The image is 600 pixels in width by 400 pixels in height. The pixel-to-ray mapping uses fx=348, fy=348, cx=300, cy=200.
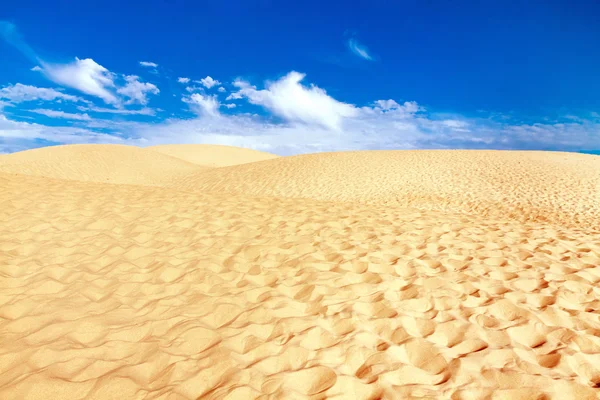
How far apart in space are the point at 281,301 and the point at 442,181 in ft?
59.6

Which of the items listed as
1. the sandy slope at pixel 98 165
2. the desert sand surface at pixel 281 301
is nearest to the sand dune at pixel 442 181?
the sandy slope at pixel 98 165

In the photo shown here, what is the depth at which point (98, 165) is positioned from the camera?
1073 inches

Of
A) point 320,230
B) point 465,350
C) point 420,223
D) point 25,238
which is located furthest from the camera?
point 420,223

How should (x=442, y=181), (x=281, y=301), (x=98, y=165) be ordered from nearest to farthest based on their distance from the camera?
(x=281, y=301) → (x=442, y=181) → (x=98, y=165)

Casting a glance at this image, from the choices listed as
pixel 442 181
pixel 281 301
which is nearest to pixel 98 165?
pixel 442 181

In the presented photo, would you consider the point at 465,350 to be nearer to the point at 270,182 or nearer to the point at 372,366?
the point at 372,366

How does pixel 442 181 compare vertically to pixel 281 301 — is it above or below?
above

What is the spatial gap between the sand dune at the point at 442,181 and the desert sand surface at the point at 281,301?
26.3ft

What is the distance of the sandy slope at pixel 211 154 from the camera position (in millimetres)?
57188

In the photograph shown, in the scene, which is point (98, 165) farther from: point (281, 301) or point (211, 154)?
point (211, 154)

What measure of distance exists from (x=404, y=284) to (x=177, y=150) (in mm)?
62146

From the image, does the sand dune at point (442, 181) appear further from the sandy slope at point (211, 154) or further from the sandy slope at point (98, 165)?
the sandy slope at point (211, 154)

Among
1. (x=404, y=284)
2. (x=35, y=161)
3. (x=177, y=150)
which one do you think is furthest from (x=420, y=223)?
(x=177, y=150)

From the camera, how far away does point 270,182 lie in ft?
71.6
